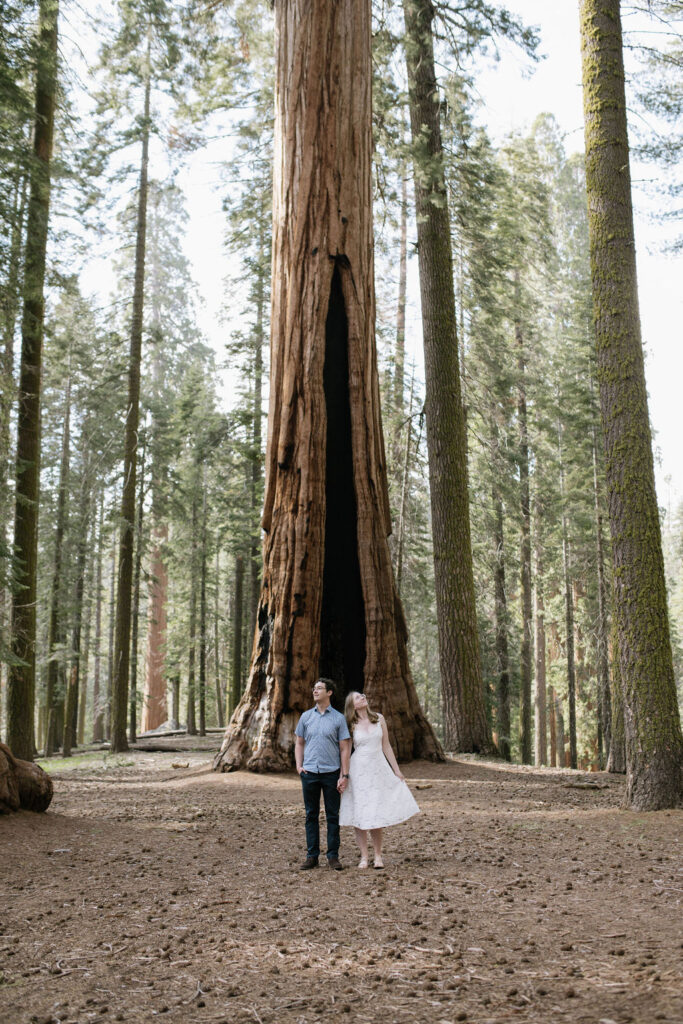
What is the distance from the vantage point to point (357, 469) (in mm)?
10828

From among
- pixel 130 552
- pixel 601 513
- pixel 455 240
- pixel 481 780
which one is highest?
pixel 455 240

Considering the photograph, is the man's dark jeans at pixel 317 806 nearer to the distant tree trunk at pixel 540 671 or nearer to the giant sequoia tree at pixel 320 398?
the giant sequoia tree at pixel 320 398

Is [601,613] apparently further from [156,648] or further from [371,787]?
[156,648]

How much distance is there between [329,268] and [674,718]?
707 cm

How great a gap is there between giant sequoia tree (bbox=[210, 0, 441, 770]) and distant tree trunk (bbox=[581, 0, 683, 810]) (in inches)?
134

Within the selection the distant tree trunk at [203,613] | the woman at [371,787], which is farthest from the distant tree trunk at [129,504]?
the woman at [371,787]

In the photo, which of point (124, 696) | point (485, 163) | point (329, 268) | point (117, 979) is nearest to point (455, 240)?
point (485, 163)

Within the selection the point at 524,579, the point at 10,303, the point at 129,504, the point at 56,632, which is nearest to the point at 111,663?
the point at 56,632

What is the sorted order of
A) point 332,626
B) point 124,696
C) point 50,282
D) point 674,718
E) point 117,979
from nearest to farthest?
point 117,979 < point 674,718 < point 332,626 < point 50,282 < point 124,696

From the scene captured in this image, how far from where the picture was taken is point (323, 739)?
19.5 ft

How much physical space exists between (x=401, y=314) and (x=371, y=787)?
62.0ft

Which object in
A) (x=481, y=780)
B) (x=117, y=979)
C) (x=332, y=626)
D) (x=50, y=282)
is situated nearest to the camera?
(x=117, y=979)

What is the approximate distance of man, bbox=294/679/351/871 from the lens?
5.82 meters

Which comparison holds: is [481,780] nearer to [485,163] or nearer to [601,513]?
[485,163]
